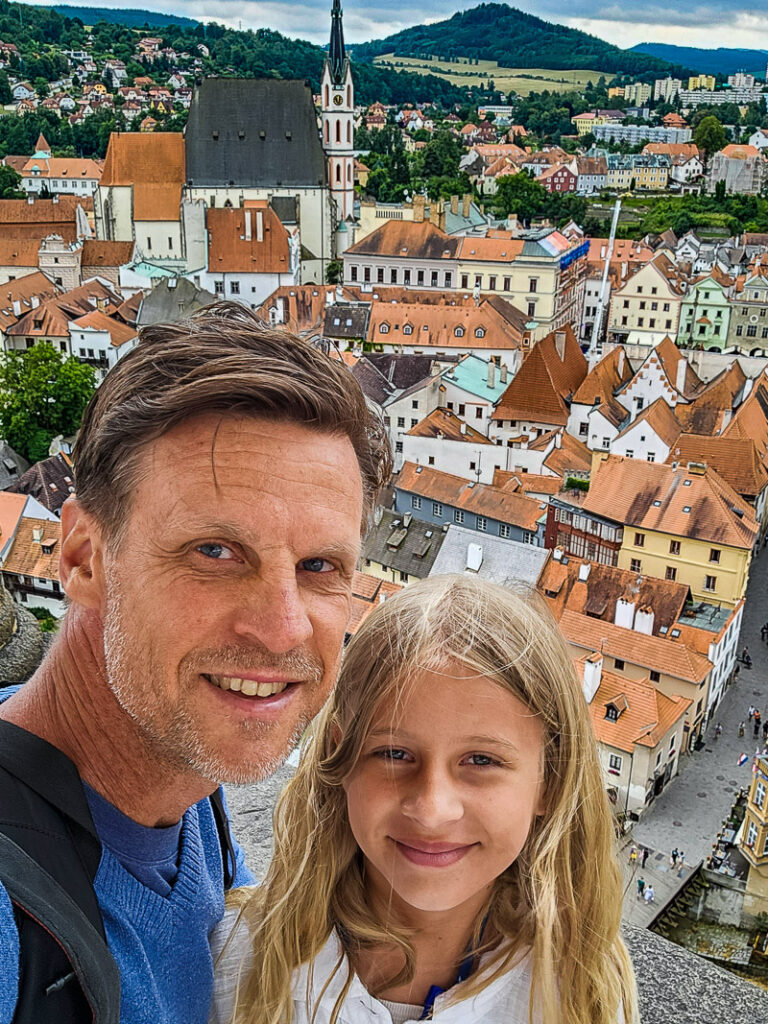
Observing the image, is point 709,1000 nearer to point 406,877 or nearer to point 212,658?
point 406,877

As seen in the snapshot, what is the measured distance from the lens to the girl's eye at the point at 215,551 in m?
1.49

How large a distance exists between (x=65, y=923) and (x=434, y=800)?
673mm

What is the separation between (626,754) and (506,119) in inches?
4945

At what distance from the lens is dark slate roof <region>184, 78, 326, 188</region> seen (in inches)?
1644

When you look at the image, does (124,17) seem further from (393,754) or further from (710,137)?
(393,754)

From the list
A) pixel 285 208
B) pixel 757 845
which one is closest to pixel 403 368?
pixel 757 845

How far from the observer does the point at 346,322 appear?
2955 centimetres

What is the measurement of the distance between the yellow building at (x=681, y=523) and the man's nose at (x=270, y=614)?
1612 cm

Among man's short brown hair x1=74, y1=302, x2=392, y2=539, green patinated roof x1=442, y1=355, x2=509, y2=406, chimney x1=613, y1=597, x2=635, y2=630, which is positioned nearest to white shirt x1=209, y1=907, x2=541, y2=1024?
man's short brown hair x1=74, y1=302, x2=392, y2=539

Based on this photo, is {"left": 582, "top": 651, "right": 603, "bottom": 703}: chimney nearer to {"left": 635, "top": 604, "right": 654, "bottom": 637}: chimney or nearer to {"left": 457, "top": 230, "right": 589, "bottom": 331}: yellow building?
{"left": 635, "top": 604, "right": 654, "bottom": 637}: chimney

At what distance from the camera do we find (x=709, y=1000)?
2936 mm

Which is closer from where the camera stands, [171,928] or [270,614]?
[270,614]

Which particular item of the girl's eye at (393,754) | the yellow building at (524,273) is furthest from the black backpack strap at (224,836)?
the yellow building at (524,273)

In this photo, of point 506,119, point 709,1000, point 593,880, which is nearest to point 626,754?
point 709,1000
